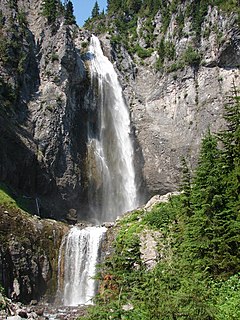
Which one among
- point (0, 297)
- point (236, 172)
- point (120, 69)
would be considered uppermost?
point (120, 69)

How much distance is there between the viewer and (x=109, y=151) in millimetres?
44844

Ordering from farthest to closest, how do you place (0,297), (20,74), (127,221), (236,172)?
(20,74), (127,221), (0,297), (236,172)

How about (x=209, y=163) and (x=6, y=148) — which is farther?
(x=6, y=148)

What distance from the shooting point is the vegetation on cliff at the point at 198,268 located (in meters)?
9.55

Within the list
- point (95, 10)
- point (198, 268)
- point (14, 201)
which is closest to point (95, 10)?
point (95, 10)

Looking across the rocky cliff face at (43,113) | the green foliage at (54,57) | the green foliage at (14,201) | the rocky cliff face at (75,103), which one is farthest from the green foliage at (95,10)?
the green foliage at (14,201)

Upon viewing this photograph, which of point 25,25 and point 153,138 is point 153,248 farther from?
point 25,25

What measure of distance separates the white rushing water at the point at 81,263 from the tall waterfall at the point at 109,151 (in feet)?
32.7

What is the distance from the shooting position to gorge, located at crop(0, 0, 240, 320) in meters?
35.6

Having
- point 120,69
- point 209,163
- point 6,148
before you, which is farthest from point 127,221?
point 120,69

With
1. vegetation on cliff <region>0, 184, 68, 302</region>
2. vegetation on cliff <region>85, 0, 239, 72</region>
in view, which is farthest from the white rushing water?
vegetation on cliff <region>85, 0, 239, 72</region>

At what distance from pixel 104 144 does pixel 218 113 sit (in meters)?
13.0

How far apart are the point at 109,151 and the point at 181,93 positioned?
11.4 m

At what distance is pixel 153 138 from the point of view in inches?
1841
